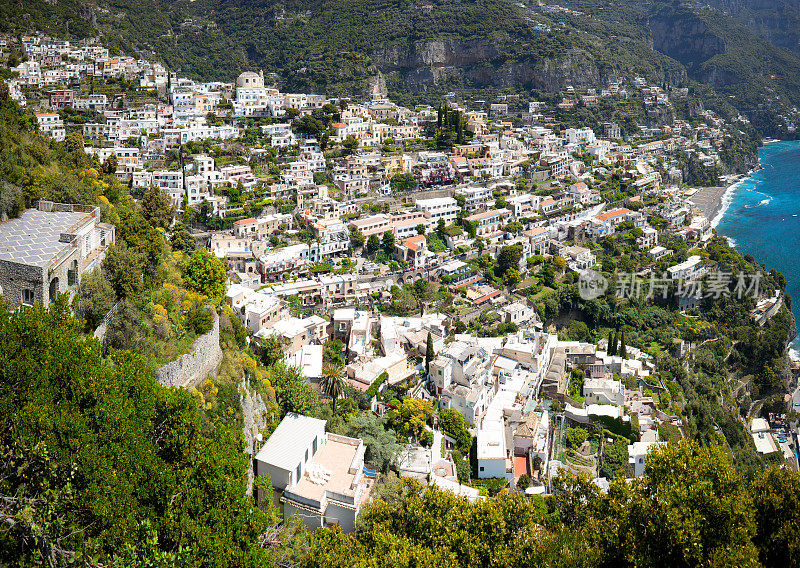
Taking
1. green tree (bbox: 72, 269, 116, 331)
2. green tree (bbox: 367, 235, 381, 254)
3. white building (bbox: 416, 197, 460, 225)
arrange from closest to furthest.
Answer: green tree (bbox: 72, 269, 116, 331)
green tree (bbox: 367, 235, 381, 254)
white building (bbox: 416, 197, 460, 225)

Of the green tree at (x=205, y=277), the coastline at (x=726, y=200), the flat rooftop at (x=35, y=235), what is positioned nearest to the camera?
the flat rooftop at (x=35, y=235)

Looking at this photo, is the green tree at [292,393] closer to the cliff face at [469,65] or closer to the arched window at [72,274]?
the arched window at [72,274]

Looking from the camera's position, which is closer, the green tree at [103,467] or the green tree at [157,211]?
the green tree at [103,467]

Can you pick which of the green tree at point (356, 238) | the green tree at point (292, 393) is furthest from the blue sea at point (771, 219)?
the green tree at point (292, 393)

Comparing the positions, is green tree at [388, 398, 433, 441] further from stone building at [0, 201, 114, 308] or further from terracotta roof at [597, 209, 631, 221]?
terracotta roof at [597, 209, 631, 221]

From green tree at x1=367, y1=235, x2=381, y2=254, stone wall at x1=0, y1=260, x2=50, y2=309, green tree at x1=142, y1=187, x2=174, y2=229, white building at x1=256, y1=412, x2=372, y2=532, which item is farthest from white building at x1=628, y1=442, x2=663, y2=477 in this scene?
stone wall at x1=0, y1=260, x2=50, y2=309
